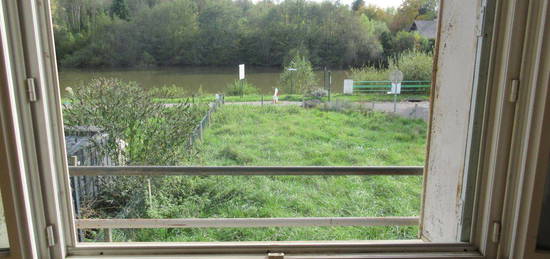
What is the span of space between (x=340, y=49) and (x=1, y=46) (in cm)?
277

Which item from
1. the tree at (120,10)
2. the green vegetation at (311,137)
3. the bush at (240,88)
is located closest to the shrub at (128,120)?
the tree at (120,10)

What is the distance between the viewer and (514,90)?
0.91 m

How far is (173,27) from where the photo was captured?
2799mm

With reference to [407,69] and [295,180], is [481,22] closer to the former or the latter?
[407,69]

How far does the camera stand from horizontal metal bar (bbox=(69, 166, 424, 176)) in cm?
127

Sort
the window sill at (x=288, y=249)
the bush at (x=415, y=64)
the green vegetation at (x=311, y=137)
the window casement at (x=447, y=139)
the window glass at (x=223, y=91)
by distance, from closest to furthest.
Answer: the window casement at (x=447, y=139) → the window sill at (x=288, y=249) → the window glass at (x=223, y=91) → the bush at (x=415, y=64) → the green vegetation at (x=311, y=137)

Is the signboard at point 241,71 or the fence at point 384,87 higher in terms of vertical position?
the signboard at point 241,71

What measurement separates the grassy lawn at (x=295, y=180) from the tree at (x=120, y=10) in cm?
141

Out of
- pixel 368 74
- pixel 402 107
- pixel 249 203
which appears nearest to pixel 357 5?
pixel 368 74

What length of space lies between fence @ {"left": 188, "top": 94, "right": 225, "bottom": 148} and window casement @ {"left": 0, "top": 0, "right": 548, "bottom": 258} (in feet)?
7.88

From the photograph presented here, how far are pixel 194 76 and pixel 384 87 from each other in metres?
2.02

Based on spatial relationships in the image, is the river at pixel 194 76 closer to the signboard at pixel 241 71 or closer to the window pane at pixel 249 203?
the signboard at pixel 241 71

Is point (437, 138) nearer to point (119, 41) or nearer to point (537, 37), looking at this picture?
point (537, 37)

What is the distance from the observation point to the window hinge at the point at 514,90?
90cm
